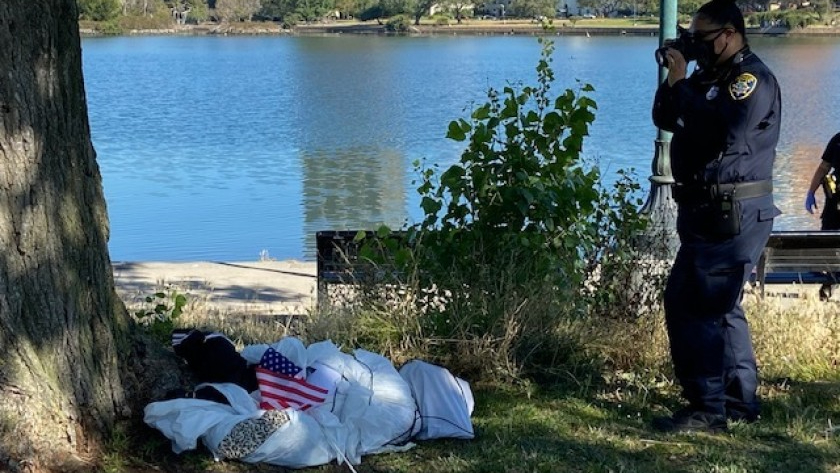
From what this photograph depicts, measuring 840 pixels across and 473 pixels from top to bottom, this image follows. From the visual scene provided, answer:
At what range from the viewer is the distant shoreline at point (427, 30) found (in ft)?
254

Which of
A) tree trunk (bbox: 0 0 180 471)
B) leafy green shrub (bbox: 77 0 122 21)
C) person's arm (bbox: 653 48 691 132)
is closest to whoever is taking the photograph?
tree trunk (bbox: 0 0 180 471)

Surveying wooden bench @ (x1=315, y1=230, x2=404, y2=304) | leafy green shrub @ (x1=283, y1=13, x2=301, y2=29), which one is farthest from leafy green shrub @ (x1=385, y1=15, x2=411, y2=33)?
wooden bench @ (x1=315, y1=230, x2=404, y2=304)

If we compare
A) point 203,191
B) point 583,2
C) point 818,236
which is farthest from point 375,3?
point 818,236

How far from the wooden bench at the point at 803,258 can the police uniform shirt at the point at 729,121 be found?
3719mm

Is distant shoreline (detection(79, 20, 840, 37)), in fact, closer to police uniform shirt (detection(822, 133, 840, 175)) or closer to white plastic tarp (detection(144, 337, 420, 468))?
police uniform shirt (detection(822, 133, 840, 175))

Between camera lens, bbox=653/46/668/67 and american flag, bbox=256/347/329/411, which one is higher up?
camera lens, bbox=653/46/668/67

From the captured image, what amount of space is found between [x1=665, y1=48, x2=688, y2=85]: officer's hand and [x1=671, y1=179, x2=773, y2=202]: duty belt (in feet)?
1.60

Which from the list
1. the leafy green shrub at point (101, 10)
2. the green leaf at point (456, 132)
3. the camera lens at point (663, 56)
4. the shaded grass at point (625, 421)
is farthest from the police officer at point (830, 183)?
the leafy green shrub at point (101, 10)

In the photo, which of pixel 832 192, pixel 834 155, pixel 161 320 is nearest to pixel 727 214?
pixel 161 320

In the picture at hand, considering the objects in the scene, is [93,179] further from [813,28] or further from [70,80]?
[813,28]

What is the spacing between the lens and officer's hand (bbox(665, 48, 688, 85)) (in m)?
4.94

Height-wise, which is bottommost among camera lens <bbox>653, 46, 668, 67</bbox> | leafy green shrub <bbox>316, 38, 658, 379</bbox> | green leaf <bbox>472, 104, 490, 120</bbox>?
leafy green shrub <bbox>316, 38, 658, 379</bbox>

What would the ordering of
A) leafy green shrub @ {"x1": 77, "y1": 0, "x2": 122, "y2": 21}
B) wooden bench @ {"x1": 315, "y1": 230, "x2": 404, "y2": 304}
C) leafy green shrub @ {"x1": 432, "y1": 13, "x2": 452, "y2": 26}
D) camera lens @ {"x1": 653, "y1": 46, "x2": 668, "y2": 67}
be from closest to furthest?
1. camera lens @ {"x1": 653, "y1": 46, "x2": 668, "y2": 67}
2. wooden bench @ {"x1": 315, "y1": 230, "x2": 404, "y2": 304}
3. leafy green shrub @ {"x1": 77, "y1": 0, "x2": 122, "y2": 21}
4. leafy green shrub @ {"x1": 432, "y1": 13, "x2": 452, "y2": 26}

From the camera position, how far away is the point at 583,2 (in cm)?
9869
